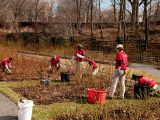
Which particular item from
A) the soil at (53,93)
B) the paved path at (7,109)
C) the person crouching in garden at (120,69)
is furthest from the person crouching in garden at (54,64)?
the person crouching in garden at (120,69)

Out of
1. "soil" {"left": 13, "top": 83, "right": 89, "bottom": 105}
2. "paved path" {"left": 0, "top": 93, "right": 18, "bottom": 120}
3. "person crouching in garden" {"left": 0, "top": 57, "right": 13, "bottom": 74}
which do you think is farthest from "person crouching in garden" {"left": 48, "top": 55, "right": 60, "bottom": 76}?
"paved path" {"left": 0, "top": 93, "right": 18, "bottom": 120}

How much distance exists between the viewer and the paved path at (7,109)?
9.84 meters

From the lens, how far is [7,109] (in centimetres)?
1069

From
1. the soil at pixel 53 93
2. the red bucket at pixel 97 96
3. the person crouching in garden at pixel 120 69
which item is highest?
the person crouching in garden at pixel 120 69

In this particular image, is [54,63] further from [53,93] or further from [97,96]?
[97,96]

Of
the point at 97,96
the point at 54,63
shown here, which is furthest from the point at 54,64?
the point at 97,96

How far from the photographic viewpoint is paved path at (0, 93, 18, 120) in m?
9.84

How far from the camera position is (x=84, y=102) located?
1182 centimetres

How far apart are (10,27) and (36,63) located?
4114 cm

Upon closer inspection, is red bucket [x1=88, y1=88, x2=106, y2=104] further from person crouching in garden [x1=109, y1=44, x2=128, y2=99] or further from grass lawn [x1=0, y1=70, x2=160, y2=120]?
person crouching in garden [x1=109, y1=44, x2=128, y2=99]

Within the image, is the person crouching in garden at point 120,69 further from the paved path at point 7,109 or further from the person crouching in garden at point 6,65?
the person crouching in garden at point 6,65

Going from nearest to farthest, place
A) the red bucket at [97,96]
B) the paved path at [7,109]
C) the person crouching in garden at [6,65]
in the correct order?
the paved path at [7,109]
the red bucket at [97,96]
the person crouching in garden at [6,65]

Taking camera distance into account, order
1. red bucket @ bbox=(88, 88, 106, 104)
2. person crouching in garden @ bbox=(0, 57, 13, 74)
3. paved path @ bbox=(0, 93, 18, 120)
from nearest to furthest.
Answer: paved path @ bbox=(0, 93, 18, 120) < red bucket @ bbox=(88, 88, 106, 104) < person crouching in garden @ bbox=(0, 57, 13, 74)

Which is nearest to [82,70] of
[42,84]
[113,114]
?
[42,84]
